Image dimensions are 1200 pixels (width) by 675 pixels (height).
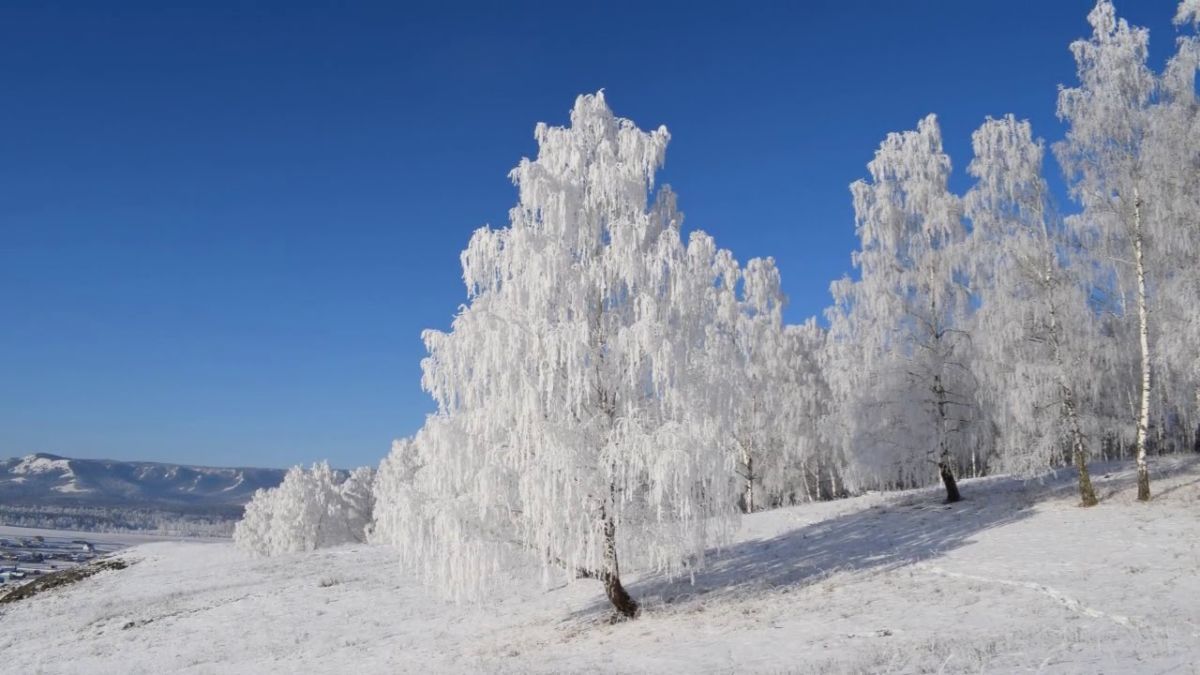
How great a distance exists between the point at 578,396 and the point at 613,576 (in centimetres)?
429

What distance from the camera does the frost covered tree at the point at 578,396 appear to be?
14648 mm

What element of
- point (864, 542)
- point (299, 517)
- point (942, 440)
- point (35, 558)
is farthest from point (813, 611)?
point (35, 558)

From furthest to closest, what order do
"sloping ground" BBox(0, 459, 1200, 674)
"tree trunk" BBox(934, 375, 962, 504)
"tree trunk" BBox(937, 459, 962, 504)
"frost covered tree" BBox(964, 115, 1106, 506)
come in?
"tree trunk" BBox(937, 459, 962, 504), "tree trunk" BBox(934, 375, 962, 504), "frost covered tree" BBox(964, 115, 1106, 506), "sloping ground" BBox(0, 459, 1200, 674)

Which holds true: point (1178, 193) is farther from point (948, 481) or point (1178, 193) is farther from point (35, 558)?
point (35, 558)

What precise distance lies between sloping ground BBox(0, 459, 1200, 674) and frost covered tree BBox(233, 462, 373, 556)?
81.4 ft

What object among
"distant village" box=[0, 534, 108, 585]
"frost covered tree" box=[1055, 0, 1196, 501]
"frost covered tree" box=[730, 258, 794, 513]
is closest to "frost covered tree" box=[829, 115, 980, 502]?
"frost covered tree" box=[1055, 0, 1196, 501]

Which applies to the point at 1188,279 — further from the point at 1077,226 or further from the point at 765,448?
Result: the point at 765,448

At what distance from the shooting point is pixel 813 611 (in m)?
14.7

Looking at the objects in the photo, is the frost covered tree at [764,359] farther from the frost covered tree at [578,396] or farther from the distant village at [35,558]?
the distant village at [35,558]

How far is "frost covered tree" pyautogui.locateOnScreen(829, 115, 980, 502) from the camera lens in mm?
25000

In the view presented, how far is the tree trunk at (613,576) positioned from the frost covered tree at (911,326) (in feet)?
43.8

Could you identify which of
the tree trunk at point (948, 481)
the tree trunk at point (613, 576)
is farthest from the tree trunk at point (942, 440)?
the tree trunk at point (613, 576)

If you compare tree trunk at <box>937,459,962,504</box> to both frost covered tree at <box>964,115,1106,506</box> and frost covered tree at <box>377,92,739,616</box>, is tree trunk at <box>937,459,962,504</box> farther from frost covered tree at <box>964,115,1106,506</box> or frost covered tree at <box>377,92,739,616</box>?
frost covered tree at <box>377,92,739,616</box>

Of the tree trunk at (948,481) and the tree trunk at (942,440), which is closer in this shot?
the tree trunk at (942,440)
